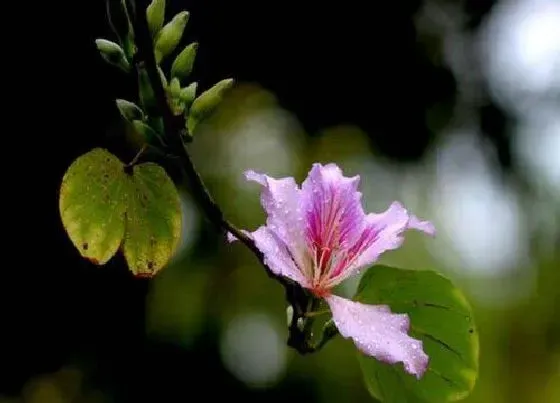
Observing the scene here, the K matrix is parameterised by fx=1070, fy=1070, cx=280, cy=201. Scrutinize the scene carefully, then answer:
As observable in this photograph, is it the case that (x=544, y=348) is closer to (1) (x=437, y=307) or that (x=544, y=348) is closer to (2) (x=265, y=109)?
(2) (x=265, y=109)

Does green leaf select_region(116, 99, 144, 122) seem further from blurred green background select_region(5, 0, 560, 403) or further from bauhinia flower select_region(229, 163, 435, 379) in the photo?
blurred green background select_region(5, 0, 560, 403)

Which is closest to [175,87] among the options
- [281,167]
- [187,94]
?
[187,94]

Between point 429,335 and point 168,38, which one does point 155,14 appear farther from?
point 429,335

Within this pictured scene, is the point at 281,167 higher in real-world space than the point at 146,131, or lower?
lower

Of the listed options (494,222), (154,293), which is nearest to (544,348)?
(494,222)

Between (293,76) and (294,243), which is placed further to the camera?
(293,76)

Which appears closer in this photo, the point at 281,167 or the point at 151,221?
the point at 151,221

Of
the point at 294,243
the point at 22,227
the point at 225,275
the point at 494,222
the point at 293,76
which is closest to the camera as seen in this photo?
the point at 294,243

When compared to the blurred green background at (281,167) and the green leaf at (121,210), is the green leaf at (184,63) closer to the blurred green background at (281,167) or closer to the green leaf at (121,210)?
the green leaf at (121,210)
